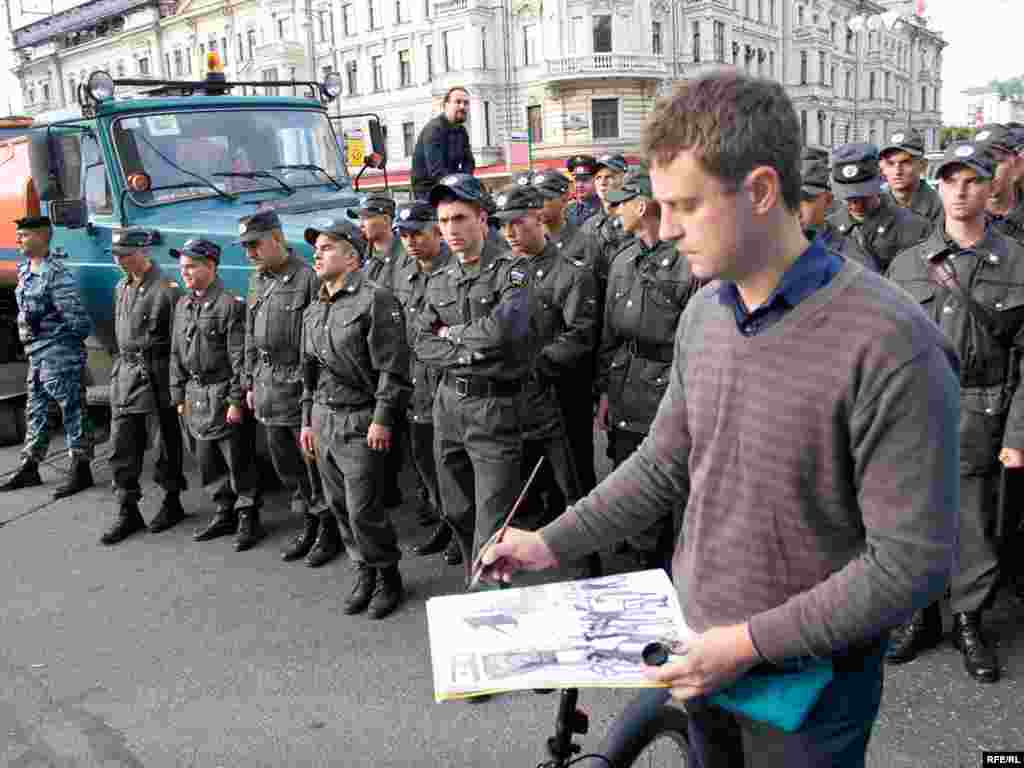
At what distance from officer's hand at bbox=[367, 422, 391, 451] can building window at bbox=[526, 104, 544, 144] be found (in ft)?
138

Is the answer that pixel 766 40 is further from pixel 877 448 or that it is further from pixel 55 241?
pixel 877 448

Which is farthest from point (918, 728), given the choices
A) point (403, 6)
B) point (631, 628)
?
point (403, 6)

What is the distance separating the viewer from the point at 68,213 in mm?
6449

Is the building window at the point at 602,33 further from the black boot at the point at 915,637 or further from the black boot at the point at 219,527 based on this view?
the black boot at the point at 915,637

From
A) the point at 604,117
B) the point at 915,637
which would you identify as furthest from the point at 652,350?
the point at 604,117

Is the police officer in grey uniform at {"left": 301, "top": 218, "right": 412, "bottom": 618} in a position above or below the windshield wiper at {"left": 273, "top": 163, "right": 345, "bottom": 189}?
below

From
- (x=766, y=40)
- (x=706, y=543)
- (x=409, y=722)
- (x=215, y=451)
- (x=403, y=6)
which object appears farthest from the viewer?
(x=766, y=40)

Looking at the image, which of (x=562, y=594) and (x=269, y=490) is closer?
(x=562, y=594)

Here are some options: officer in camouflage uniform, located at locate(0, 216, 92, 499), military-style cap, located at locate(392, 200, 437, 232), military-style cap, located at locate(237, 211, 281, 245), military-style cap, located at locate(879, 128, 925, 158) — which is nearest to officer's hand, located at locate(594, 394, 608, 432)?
military-style cap, located at locate(392, 200, 437, 232)

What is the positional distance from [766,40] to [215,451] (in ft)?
183

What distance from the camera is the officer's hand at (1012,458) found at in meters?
3.37

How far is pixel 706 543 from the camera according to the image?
1611mm

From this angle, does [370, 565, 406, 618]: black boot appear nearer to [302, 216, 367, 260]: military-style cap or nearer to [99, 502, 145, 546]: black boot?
[302, 216, 367, 260]: military-style cap

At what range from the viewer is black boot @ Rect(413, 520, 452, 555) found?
5.18m
